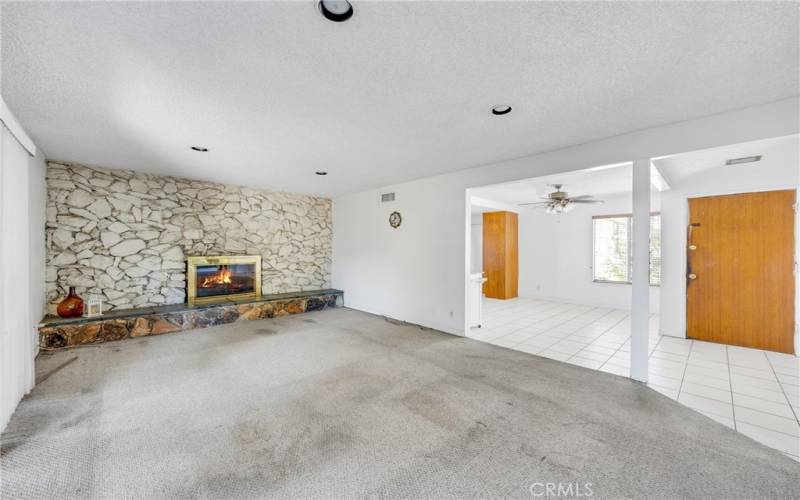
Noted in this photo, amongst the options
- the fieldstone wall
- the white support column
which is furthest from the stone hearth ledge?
the white support column

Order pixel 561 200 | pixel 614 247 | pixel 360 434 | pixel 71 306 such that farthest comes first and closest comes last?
pixel 614 247 → pixel 561 200 → pixel 71 306 → pixel 360 434

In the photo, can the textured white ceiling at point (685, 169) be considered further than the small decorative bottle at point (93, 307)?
No

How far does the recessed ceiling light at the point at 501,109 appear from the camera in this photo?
2.53 m

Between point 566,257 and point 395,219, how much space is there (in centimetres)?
450

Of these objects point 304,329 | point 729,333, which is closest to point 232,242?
point 304,329

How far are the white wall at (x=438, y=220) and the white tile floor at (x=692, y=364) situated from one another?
1032mm

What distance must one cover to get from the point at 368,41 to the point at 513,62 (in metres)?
0.89

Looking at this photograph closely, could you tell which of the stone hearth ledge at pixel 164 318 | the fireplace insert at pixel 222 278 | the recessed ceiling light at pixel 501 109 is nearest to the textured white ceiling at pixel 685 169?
the recessed ceiling light at pixel 501 109

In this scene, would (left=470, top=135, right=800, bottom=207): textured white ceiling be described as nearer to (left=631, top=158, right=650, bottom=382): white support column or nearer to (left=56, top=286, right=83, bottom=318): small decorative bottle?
(left=631, top=158, right=650, bottom=382): white support column

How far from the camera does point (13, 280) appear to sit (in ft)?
8.15

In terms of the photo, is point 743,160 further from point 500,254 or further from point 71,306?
point 71,306

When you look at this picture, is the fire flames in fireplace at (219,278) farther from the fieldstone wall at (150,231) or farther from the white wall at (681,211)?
the white wall at (681,211)

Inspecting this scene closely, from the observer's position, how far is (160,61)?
1.89 meters

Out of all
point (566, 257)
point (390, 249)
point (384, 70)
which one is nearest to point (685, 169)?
point (566, 257)
